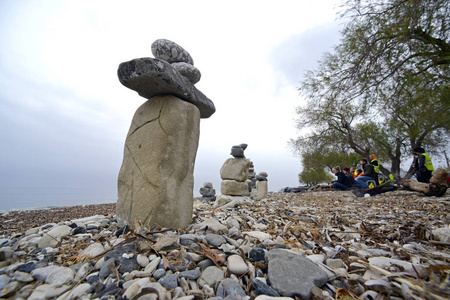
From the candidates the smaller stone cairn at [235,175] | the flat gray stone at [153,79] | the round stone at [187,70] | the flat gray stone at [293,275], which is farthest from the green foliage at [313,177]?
the flat gray stone at [293,275]

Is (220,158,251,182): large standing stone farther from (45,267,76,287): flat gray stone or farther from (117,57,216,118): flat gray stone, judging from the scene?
(45,267,76,287): flat gray stone

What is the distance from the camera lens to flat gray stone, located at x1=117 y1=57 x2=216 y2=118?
7.89ft

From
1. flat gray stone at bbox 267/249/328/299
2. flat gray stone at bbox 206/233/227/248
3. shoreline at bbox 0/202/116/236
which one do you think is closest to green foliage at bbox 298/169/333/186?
shoreline at bbox 0/202/116/236

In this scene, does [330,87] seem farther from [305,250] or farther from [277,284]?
[277,284]

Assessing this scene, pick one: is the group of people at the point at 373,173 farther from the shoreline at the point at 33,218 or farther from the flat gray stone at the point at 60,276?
the shoreline at the point at 33,218

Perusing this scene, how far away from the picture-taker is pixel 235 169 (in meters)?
7.83

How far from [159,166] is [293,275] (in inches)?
75.5

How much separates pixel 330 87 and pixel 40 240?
6.77 metres

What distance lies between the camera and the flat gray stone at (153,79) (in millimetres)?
2406

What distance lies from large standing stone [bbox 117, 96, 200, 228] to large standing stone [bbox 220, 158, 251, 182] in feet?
15.9

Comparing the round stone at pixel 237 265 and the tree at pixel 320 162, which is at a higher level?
the tree at pixel 320 162

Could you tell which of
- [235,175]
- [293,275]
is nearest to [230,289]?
[293,275]

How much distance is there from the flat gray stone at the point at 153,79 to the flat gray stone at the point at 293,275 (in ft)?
7.41

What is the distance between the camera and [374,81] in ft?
17.4
